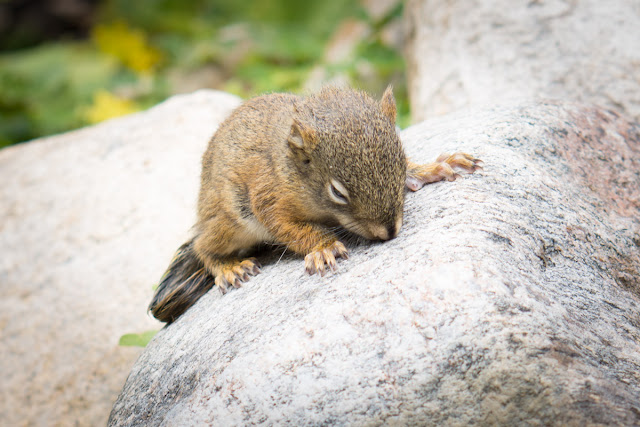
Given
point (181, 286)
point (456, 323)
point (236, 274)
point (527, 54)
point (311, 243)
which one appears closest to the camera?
point (456, 323)

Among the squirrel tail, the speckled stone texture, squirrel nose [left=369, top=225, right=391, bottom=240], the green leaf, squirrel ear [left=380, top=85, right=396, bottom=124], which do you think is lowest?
A: the green leaf

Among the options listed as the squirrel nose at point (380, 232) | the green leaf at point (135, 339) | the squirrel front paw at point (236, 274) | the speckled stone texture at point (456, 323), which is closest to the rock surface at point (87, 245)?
the green leaf at point (135, 339)

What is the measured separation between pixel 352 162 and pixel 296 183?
1.52 ft

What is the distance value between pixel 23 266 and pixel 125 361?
4.87 feet

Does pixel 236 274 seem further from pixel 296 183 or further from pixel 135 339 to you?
pixel 135 339

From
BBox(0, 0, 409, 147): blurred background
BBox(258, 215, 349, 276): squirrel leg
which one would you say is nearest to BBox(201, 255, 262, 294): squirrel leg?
BBox(258, 215, 349, 276): squirrel leg

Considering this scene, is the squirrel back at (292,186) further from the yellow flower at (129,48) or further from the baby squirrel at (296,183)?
the yellow flower at (129,48)

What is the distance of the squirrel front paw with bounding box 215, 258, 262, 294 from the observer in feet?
10.5

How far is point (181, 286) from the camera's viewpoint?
11.8 feet

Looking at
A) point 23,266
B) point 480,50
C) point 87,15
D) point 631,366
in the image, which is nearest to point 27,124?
point 23,266

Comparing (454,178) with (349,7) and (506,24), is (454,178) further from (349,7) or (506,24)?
(349,7)

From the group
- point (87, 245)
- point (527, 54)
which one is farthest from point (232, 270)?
point (527, 54)

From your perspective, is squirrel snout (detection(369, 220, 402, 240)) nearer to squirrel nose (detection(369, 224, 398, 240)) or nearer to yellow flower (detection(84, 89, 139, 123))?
squirrel nose (detection(369, 224, 398, 240))

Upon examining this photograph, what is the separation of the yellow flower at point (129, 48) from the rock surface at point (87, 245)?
3.57m
